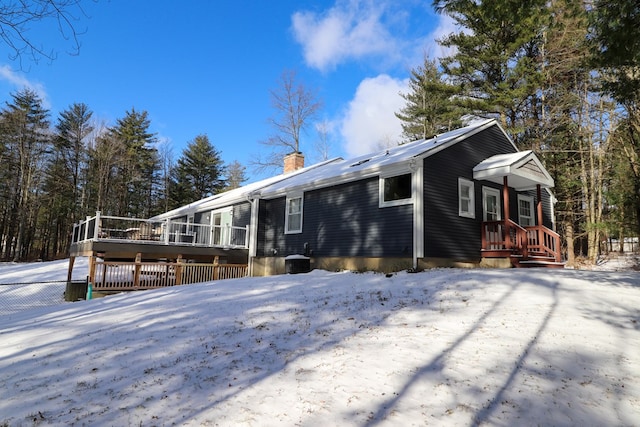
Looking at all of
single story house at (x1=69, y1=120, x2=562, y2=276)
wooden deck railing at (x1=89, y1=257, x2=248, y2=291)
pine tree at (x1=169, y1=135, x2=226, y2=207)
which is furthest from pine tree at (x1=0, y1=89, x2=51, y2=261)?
single story house at (x1=69, y1=120, x2=562, y2=276)

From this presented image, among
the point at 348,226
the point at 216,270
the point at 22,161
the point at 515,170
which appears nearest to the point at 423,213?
the point at 348,226

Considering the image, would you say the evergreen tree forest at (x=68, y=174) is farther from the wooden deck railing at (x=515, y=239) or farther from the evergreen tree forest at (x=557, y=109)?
the wooden deck railing at (x=515, y=239)

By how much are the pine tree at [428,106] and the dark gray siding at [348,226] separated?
1195cm

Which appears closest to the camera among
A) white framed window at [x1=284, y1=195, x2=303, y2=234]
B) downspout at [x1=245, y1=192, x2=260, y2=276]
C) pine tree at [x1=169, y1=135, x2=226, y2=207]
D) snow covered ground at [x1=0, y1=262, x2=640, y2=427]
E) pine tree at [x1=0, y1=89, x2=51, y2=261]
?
snow covered ground at [x1=0, y1=262, x2=640, y2=427]

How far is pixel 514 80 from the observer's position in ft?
64.0

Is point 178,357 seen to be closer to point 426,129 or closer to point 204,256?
point 204,256

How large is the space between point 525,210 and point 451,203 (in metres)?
4.90

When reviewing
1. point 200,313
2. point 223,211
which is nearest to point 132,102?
point 223,211

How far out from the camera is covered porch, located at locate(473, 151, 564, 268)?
11297 mm

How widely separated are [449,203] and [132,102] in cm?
3696

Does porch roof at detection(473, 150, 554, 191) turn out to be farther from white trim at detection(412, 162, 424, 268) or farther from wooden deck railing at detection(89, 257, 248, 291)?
wooden deck railing at detection(89, 257, 248, 291)

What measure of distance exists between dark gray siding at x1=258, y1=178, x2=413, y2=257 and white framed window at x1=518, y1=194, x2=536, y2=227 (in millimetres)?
5992

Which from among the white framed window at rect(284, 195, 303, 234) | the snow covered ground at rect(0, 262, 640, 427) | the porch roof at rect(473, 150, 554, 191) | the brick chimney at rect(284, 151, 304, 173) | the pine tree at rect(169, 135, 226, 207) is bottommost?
the snow covered ground at rect(0, 262, 640, 427)

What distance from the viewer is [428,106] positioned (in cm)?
2734
